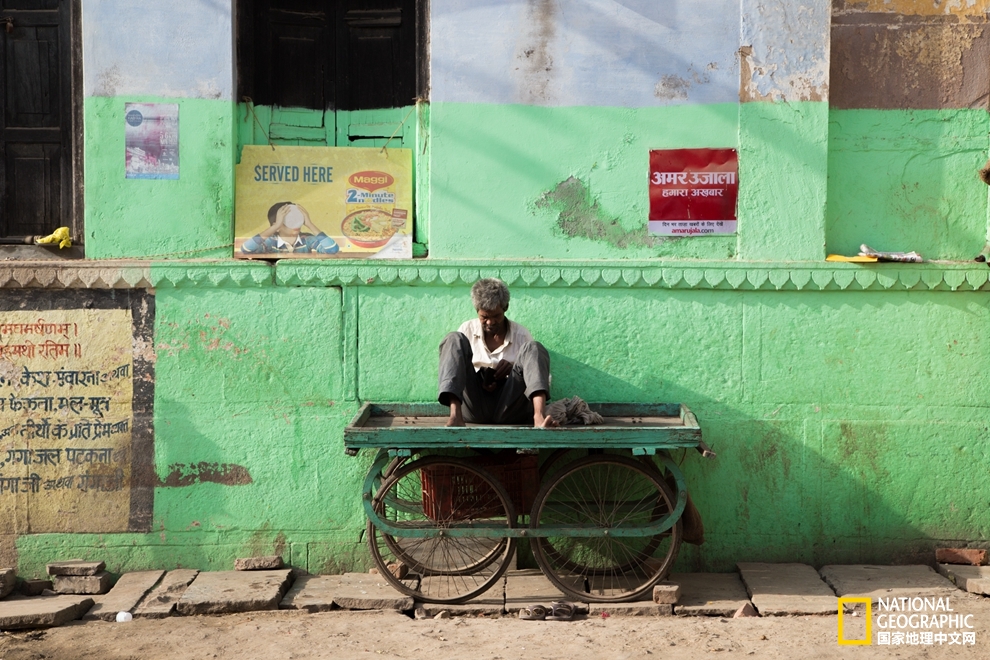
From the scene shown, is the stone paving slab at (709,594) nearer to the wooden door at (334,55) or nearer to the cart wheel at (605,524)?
the cart wheel at (605,524)

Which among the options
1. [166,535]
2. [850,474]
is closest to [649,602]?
[850,474]

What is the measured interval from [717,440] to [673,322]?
2.42 feet

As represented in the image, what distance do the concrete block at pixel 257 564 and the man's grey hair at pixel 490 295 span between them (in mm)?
1923

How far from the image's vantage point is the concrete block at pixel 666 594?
187 inches

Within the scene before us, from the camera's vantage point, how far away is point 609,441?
462cm

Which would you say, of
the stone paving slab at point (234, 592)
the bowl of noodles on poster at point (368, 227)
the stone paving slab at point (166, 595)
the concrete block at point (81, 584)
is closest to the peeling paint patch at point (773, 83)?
the bowl of noodles on poster at point (368, 227)

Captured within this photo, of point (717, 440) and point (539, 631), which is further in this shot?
point (717, 440)

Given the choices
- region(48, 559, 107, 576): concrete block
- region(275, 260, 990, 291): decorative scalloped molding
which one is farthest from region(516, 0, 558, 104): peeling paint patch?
region(48, 559, 107, 576): concrete block

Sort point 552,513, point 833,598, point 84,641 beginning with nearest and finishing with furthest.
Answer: point 84,641, point 833,598, point 552,513

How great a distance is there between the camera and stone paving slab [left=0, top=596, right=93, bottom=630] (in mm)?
4684

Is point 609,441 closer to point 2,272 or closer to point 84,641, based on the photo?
point 84,641

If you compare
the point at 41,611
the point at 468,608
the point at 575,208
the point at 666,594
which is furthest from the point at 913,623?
the point at 41,611

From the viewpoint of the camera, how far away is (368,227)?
18.1 feet

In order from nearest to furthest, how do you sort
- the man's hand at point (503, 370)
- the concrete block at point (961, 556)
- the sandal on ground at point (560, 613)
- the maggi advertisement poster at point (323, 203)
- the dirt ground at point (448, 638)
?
the dirt ground at point (448, 638), the sandal on ground at point (560, 613), the man's hand at point (503, 370), the concrete block at point (961, 556), the maggi advertisement poster at point (323, 203)
